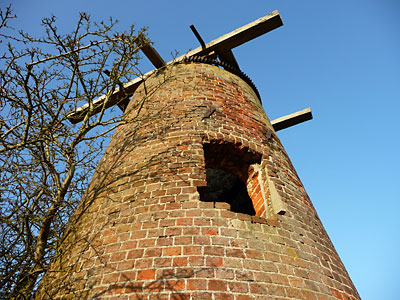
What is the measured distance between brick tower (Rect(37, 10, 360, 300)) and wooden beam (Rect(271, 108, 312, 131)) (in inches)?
74.7

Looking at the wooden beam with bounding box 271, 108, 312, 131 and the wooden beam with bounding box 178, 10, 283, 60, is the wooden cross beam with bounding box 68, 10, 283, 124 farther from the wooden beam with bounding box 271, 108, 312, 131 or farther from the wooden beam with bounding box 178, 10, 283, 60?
the wooden beam with bounding box 271, 108, 312, 131

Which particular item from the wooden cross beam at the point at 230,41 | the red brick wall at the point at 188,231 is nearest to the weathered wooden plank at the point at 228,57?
the wooden cross beam at the point at 230,41

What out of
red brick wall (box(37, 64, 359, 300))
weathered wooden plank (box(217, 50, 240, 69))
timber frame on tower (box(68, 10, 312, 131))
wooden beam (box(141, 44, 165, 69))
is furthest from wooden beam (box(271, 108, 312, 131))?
wooden beam (box(141, 44, 165, 69))

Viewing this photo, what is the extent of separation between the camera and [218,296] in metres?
1.55

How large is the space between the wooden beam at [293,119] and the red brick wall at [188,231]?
6.99 ft

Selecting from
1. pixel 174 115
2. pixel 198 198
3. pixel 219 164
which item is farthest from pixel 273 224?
pixel 174 115

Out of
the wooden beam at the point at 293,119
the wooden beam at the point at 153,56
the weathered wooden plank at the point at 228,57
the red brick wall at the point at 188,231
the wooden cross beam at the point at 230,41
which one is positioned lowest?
the red brick wall at the point at 188,231

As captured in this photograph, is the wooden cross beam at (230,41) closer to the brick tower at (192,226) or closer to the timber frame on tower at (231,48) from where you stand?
the timber frame on tower at (231,48)

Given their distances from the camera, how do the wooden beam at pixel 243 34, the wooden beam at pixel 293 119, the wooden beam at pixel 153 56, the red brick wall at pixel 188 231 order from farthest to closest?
the wooden beam at pixel 293 119 < the wooden beam at pixel 153 56 < the wooden beam at pixel 243 34 < the red brick wall at pixel 188 231

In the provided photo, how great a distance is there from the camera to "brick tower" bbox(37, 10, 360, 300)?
5.50 ft

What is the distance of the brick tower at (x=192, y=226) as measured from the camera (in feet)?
5.50

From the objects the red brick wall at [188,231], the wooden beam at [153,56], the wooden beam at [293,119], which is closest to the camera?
the red brick wall at [188,231]

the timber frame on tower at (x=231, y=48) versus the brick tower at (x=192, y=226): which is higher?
the timber frame on tower at (x=231, y=48)

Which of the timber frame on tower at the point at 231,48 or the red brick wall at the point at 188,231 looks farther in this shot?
the timber frame on tower at the point at 231,48
